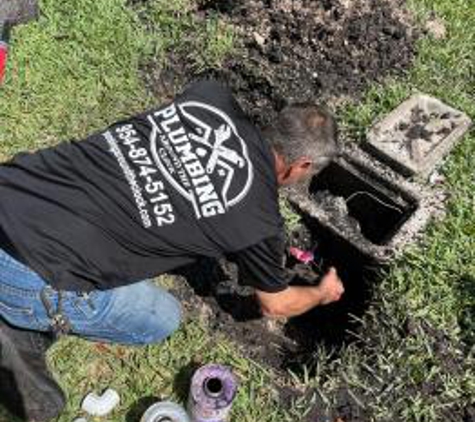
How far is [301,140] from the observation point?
358 cm

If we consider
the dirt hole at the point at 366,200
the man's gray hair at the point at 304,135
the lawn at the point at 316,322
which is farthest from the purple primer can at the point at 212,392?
the dirt hole at the point at 366,200

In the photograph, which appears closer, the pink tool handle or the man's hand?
the man's hand

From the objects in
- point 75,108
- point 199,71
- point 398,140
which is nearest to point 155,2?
point 199,71

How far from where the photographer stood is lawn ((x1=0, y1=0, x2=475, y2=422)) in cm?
409

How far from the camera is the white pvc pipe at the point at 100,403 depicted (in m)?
4.02

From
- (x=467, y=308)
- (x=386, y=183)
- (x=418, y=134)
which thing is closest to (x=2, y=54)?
(x=386, y=183)

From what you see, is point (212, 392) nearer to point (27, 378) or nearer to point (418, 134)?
point (27, 378)

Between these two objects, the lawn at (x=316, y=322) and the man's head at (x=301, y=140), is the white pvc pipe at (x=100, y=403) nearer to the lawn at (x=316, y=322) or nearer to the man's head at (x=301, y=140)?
the lawn at (x=316, y=322)

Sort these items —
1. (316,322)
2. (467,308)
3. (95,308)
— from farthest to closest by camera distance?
(316,322)
(467,308)
(95,308)

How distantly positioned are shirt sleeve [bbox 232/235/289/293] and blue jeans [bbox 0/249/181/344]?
0.58 meters

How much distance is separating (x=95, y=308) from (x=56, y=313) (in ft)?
0.60

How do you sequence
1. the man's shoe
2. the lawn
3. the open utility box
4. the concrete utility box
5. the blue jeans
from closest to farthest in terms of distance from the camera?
the blue jeans, the man's shoe, the lawn, the open utility box, the concrete utility box

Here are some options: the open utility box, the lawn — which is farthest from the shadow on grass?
the open utility box

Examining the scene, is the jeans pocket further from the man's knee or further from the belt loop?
the man's knee
